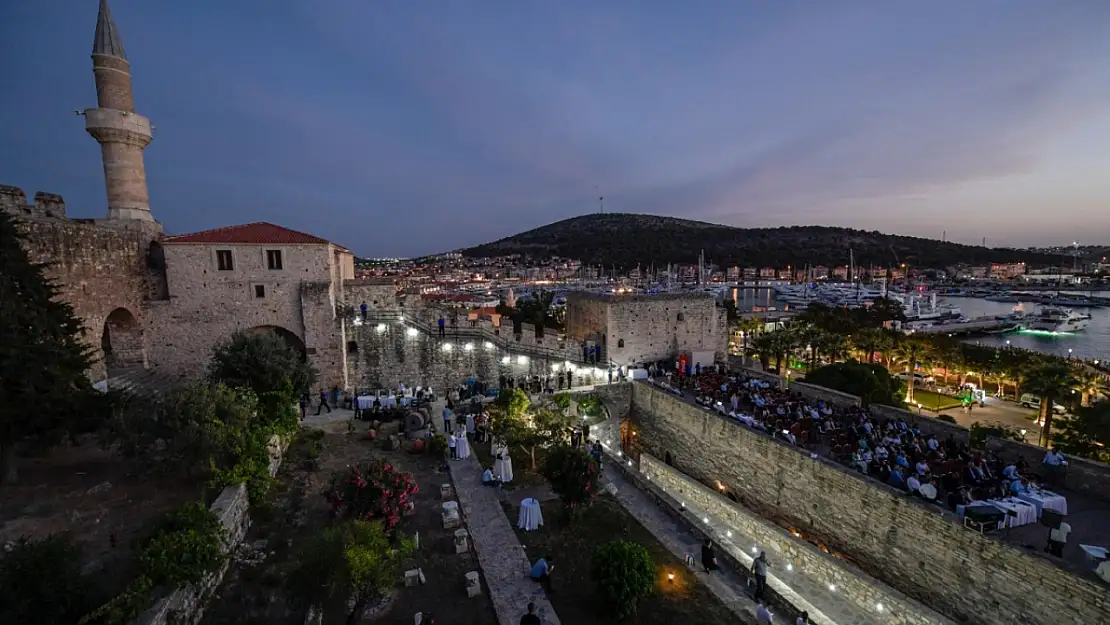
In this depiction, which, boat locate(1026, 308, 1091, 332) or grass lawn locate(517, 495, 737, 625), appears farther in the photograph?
boat locate(1026, 308, 1091, 332)

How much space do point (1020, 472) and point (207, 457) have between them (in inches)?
689

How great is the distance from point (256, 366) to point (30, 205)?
22.0 ft

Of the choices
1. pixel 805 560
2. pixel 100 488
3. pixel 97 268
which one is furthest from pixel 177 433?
pixel 805 560

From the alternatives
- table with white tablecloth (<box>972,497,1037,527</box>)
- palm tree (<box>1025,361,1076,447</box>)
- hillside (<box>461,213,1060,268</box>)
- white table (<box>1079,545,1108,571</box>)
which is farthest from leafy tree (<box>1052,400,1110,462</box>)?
hillside (<box>461,213,1060,268</box>)

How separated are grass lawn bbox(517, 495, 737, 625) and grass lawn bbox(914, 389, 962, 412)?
2180 cm

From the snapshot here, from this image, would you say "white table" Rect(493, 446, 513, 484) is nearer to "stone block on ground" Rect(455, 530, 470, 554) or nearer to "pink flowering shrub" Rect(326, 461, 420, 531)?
"stone block on ground" Rect(455, 530, 470, 554)

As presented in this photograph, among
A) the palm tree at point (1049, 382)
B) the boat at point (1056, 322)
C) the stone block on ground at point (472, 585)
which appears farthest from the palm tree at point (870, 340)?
the boat at point (1056, 322)

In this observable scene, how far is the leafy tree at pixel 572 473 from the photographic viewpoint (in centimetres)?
976

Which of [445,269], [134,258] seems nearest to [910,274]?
[445,269]

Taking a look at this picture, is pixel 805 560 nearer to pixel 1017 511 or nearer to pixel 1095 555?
pixel 1017 511

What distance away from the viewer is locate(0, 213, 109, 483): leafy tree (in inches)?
328

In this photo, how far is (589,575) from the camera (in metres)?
8.76

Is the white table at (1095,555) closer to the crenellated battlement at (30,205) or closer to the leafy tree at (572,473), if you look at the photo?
the leafy tree at (572,473)

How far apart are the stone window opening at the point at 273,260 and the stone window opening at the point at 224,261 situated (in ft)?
3.76
